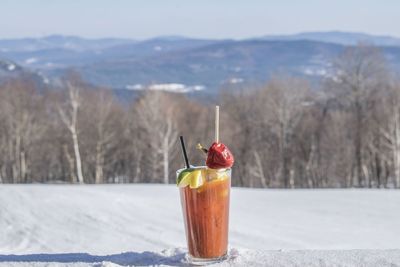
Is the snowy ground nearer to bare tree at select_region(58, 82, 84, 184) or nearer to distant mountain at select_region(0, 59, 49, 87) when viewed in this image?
bare tree at select_region(58, 82, 84, 184)

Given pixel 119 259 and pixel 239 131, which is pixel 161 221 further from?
pixel 239 131

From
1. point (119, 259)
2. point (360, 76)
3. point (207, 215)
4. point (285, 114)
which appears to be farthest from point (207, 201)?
point (285, 114)

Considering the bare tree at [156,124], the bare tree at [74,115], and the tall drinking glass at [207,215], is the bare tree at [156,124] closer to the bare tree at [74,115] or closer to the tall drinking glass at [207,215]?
the bare tree at [74,115]

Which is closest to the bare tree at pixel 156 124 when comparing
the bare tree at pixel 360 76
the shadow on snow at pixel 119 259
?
the bare tree at pixel 360 76

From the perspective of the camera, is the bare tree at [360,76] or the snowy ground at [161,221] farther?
the bare tree at [360,76]

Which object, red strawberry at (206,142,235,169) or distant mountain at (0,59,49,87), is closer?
red strawberry at (206,142,235,169)

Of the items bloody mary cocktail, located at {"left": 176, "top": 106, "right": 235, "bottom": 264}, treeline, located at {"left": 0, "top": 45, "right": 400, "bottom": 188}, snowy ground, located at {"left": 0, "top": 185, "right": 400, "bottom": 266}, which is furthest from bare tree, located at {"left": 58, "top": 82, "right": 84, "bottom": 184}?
bloody mary cocktail, located at {"left": 176, "top": 106, "right": 235, "bottom": 264}
